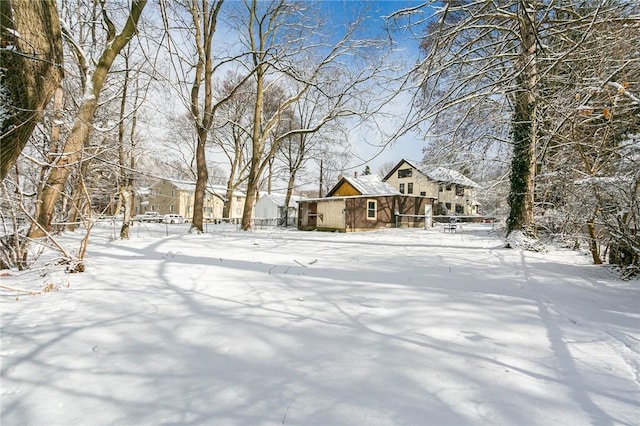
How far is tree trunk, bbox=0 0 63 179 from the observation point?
1.57 m

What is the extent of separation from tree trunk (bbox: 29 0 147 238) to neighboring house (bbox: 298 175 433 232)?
14.0 meters

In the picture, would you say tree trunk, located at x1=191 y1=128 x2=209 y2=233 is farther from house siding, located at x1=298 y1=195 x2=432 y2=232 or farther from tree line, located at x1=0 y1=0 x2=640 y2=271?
house siding, located at x1=298 y1=195 x2=432 y2=232

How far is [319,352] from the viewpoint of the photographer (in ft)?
6.64

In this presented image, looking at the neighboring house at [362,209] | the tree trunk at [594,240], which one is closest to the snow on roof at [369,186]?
the neighboring house at [362,209]

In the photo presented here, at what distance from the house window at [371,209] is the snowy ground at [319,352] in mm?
15017

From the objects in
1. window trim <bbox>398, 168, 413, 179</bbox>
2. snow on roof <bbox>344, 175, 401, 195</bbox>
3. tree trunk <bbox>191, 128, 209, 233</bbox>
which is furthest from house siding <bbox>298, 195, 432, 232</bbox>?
window trim <bbox>398, 168, 413, 179</bbox>

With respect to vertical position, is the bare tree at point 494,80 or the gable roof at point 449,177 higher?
the bare tree at point 494,80

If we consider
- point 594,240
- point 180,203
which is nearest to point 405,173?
point 180,203

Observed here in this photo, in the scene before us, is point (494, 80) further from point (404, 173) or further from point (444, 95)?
point (404, 173)

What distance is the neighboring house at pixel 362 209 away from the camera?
18516mm

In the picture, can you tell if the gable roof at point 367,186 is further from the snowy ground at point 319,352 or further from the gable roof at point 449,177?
the snowy ground at point 319,352

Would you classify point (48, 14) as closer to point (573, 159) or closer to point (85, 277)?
point (85, 277)

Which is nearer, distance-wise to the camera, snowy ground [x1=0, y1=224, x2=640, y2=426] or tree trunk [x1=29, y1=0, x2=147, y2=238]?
snowy ground [x1=0, y1=224, x2=640, y2=426]

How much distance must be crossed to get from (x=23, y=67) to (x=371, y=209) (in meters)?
18.2
